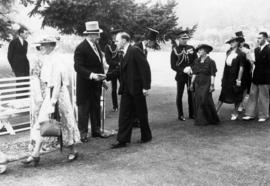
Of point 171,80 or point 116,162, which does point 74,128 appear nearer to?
point 116,162

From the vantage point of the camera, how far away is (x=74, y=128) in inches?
255

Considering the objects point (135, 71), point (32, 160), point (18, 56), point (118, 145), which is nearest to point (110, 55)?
point (18, 56)

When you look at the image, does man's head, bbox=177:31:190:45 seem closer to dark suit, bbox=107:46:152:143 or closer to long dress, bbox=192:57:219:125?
long dress, bbox=192:57:219:125

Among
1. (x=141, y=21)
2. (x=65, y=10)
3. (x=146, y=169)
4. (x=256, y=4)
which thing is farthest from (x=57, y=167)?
(x=256, y=4)

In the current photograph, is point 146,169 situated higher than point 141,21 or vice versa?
point 141,21

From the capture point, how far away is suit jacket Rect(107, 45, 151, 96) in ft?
23.4

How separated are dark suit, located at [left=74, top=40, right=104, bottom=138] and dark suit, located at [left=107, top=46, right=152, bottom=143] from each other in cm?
66

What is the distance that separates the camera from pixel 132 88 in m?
7.12

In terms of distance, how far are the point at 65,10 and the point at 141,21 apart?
2.67m

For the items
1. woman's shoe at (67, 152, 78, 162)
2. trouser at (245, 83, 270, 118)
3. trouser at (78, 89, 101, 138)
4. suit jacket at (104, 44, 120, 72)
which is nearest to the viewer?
woman's shoe at (67, 152, 78, 162)

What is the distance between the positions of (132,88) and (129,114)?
0.48 metres

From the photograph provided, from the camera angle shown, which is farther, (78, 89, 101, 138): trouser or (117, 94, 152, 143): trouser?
(78, 89, 101, 138): trouser

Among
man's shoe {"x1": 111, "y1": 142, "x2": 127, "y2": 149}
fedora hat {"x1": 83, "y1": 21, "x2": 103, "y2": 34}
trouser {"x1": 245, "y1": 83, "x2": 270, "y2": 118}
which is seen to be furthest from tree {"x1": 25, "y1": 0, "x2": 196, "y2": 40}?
man's shoe {"x1": 111, "y1": 142, "x2": 127, "y2": 149}

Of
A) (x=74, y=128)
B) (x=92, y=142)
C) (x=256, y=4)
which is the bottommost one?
(x=92, y=142)
